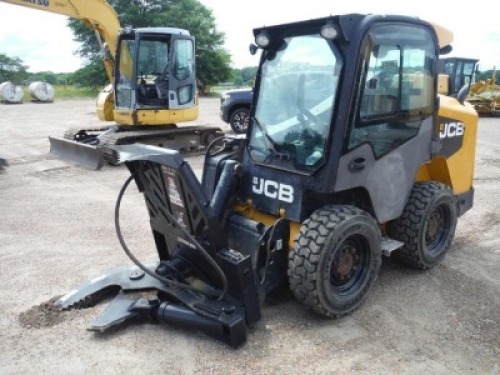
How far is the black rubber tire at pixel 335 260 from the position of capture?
326 cm

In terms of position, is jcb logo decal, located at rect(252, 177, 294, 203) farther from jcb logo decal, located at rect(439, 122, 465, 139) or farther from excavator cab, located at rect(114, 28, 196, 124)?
excavator cab, located at rect(114, 28, 196, 124)

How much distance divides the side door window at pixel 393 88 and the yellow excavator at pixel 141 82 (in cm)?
698

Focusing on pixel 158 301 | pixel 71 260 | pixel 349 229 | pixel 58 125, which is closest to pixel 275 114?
pixel 349 229

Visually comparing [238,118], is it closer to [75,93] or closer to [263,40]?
[263,40]

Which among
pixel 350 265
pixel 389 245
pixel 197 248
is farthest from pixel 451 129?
pixel 197 248

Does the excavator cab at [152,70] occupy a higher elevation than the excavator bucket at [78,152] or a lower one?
higher

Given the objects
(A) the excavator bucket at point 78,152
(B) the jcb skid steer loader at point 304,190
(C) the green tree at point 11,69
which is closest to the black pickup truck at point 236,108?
(A) the excavator bucket at point 78,152

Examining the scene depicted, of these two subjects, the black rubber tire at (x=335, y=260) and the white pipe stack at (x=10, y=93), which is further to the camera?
the white pipe stack at (x=10, y=93)

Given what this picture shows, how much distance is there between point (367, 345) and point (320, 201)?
1.11m

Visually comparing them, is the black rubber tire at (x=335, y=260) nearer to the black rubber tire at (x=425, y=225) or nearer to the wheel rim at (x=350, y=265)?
the wheel rim at (x=350, y=265)

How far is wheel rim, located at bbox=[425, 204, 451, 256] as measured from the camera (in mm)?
4355

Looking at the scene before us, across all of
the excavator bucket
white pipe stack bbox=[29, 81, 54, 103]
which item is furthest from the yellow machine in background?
white pipe stack bbox=[29, 81, 54, 103]

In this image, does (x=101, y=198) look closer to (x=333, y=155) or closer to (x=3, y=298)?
(x=3, y=298)

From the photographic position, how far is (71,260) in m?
4.76
